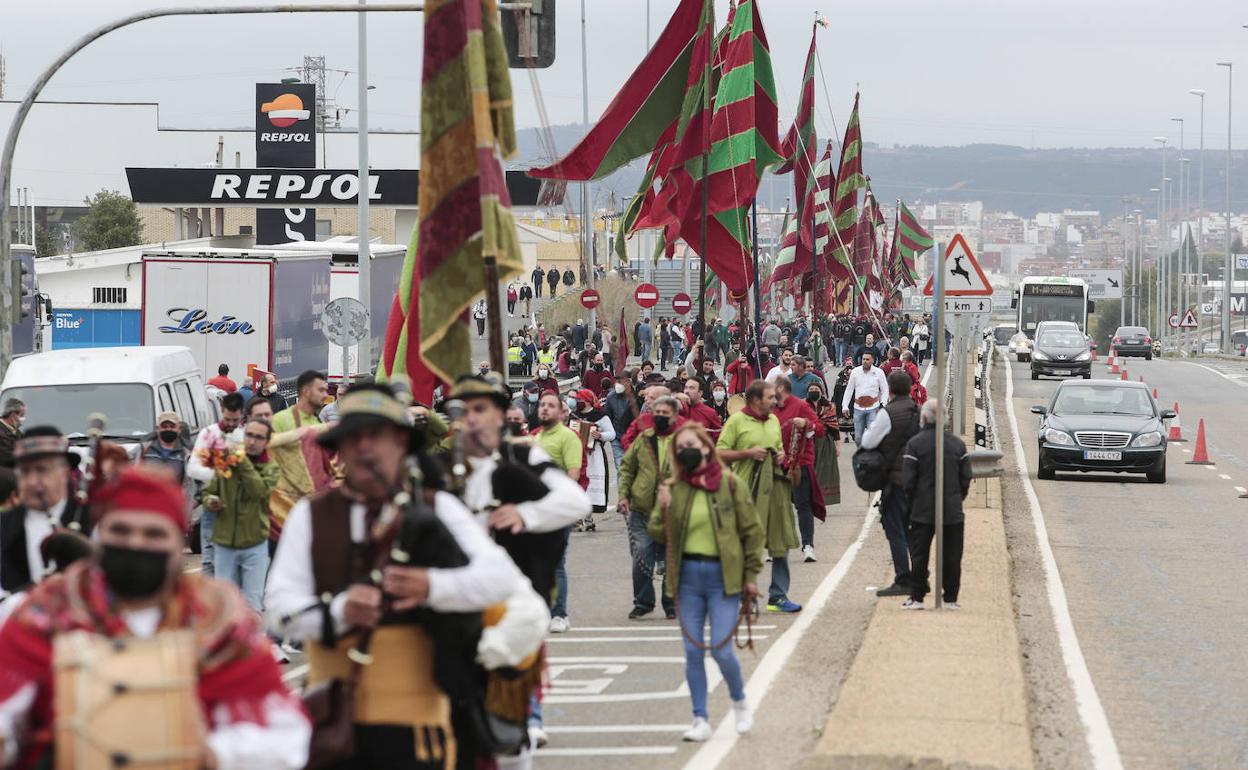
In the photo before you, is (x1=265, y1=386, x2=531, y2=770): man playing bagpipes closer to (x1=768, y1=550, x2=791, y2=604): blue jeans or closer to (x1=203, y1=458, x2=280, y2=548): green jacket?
(x1=203, y1=458, x2=280, y2=548): green jacket

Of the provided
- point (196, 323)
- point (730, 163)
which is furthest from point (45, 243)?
point (730, 163)

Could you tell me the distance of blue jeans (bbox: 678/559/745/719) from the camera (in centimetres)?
1052

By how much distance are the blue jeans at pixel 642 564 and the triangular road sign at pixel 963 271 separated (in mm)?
4373

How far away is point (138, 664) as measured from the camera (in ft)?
14.8

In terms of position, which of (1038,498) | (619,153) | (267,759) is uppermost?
(619,153)

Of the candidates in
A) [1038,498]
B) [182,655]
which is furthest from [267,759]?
[1038,498]

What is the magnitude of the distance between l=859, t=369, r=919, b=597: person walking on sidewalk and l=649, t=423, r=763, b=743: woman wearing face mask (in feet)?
16.6

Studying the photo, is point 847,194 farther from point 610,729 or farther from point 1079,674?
point 610,729

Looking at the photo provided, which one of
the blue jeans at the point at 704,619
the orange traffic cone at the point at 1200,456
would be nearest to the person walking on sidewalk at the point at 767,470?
the blue jeans at the point at 704,619

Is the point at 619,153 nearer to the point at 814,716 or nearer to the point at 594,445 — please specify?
the point at 594,445

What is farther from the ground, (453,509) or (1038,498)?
(453,509)

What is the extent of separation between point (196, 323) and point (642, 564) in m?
19.7

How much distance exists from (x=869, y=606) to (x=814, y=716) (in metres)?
4.46

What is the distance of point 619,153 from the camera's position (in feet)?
69.9
